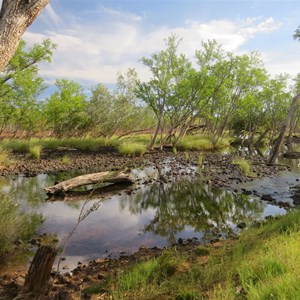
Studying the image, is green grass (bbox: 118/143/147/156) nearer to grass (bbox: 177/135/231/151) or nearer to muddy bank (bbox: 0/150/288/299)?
muddy bank (bbox: 0/150/288/299)

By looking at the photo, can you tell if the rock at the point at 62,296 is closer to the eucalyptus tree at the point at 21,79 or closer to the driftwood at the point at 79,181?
the driftwood at the point at 79,181

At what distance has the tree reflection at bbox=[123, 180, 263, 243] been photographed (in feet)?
25.0

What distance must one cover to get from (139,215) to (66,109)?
66.4 ft

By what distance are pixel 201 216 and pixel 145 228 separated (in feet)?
6.61

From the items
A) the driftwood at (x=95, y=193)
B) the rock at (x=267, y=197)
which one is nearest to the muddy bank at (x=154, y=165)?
the driftwood at (x=95, y=193)

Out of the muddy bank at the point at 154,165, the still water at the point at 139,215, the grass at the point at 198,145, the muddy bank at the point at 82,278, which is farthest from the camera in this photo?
the grass at the point at 198,145

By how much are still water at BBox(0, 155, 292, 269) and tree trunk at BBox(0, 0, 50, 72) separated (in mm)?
2771

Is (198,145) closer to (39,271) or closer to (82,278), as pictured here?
(82,278)

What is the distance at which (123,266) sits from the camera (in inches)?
195

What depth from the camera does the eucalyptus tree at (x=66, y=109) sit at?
26.0 m

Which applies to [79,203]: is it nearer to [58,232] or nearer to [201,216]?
[58,232]

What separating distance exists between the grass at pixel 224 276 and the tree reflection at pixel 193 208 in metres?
2.20

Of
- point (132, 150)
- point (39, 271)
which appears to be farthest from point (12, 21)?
point (132, 150)

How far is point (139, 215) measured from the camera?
8727mm
